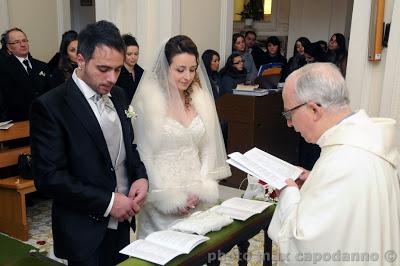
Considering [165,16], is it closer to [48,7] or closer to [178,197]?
[48,7]

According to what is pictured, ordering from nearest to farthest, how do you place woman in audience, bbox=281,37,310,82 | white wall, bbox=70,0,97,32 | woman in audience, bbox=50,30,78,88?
woman in audience, bbox=50,30,78,88 < woman in audience, bbox=281,37,310,82 < white wall, bbox=70,0,97,32

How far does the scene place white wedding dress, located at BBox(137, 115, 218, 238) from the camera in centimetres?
258

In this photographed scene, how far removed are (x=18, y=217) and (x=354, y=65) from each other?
11.2ft

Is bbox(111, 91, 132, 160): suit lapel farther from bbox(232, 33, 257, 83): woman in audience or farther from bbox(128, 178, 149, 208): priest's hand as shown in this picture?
bbox(232, 33, 257, 83): woman in audience

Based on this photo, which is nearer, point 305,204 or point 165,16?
point 305,204

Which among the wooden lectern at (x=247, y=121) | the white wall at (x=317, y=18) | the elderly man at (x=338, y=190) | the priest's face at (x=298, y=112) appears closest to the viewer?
the elderly man at (x=338, y=190)

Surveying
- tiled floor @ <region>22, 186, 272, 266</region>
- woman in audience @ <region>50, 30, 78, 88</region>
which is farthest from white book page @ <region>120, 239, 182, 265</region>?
woman in audience @ <region>50, 30, 78, 88</region>

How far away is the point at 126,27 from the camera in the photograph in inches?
236

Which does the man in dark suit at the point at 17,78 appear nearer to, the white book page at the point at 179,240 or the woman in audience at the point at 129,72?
the woman in audience at the point at 129,72

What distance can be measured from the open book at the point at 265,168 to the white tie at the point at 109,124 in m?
0.65

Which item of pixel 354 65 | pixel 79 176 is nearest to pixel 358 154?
pixel 79 176

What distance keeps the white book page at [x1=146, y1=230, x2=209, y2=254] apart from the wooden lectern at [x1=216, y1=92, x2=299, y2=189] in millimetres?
3722

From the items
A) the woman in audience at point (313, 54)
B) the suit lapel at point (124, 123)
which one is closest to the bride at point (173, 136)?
the suit lapel at point (124, 123)

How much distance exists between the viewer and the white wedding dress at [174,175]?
258 cm
